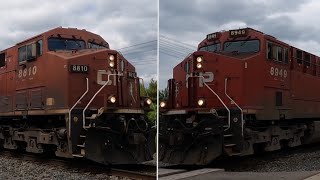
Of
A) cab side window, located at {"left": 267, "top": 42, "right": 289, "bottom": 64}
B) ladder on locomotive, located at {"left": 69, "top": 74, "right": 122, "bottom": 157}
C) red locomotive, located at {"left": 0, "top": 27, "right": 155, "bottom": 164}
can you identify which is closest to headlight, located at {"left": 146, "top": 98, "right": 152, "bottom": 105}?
red locomotive, located at {"left": 0, "top": 27, "right": 155, "bottom": 164}

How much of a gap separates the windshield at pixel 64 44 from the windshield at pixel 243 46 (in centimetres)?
206

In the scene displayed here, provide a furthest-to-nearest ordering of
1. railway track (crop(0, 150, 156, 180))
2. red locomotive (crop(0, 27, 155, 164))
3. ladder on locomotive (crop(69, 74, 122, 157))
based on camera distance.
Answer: ladder on locomotive (crop(69, 74, 122, 157)) → red locomotive (crop(0, 27, 155, 164)) → railway track (crop(0, 150, 156, 180))

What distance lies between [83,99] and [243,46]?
221 cm

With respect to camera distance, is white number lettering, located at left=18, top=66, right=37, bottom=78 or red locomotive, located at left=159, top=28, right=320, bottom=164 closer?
red locomotive, located at left=159, top=28, right=320, bottom=164

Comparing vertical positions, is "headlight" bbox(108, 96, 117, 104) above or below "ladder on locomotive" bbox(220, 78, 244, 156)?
above

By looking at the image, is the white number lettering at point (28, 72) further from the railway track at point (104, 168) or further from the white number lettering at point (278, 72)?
the white number lettering at point (278, 72)

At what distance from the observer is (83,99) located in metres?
5.03

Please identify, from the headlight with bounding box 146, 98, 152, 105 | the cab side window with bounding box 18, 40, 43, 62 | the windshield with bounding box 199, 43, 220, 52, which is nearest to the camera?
the windshield with bounding box 199, 43, 220, 52

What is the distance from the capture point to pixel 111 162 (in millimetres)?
5359

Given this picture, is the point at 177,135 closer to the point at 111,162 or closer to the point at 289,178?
the point at 289,178

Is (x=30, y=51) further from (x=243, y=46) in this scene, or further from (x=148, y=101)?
(x=243, y=46)

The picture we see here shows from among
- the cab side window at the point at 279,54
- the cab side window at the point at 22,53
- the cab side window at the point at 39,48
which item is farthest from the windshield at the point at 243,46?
the cab side window at the point at 22,53

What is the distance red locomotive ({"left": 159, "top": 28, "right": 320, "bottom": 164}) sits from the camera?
A: 323cm

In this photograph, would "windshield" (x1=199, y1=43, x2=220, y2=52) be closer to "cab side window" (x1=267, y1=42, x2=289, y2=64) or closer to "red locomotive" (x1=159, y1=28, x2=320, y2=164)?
"red locomotive" (x1=159, y1=28, x2=320, y2=164)
